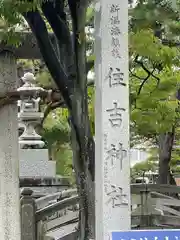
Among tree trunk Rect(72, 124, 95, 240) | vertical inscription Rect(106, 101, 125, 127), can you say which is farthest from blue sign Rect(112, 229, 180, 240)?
tree trunk Rect(72, 124, 95, 240)

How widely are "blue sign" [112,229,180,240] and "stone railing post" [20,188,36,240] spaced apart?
5.05 meters

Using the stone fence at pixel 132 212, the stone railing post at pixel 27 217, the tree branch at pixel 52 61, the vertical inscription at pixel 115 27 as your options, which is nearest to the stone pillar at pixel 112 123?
the vertical inscription at pixel 115 27

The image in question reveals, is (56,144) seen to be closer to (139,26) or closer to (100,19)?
(139,26)

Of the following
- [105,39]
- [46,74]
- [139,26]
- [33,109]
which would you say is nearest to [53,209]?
[33,109]

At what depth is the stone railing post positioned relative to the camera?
10.1m

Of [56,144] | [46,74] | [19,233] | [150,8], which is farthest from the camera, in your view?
[56,144]

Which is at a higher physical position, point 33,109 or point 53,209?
point 33,109

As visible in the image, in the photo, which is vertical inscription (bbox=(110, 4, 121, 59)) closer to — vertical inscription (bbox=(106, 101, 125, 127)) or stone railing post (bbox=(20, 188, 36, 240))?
vertical inscription (bbox=(106, 101, 125, 127))

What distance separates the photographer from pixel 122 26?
615 centimetres

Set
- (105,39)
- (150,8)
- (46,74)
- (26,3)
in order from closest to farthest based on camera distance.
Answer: (105,39)
(26,3)
(150,8)
(46,74)

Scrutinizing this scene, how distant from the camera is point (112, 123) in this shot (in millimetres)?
6000

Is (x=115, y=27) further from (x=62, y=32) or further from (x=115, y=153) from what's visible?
(x=62, y=32)

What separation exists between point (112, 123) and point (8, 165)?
3.99m

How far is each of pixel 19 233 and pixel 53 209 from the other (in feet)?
3.76
